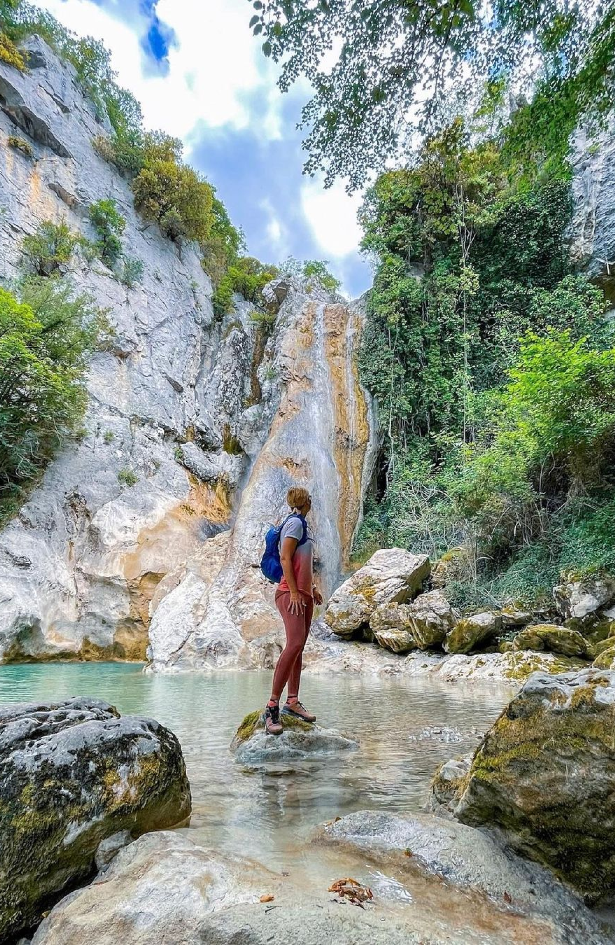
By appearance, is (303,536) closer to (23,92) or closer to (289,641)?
(289,641)

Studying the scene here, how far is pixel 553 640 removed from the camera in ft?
22.4

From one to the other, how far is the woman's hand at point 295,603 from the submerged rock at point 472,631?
19.0ft

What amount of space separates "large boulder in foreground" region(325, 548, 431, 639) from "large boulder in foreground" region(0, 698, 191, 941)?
8.30 metres

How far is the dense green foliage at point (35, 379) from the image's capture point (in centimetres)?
1149

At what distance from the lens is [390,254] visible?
16.1m

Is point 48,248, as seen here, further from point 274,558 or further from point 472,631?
point 472,631

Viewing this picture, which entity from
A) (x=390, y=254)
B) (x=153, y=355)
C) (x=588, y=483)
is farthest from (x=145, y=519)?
(x=390, y=254)

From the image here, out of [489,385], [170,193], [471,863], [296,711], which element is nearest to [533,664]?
[296,711]

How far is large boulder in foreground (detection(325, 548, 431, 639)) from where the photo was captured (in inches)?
395

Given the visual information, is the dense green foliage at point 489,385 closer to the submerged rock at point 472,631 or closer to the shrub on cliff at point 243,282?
the submerged rock at point 472,631

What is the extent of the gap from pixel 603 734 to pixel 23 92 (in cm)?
2368

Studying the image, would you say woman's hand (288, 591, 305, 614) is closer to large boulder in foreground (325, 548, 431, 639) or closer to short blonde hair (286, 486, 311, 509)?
short blonde hair (286, 486, 311, 509)

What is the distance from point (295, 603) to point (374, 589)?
24.4 feet

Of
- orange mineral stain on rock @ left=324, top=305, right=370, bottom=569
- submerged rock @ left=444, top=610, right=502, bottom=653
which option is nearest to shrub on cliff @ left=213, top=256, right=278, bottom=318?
orange mineral stain on rock @ left=324, top=305, right=370, bottom=569
